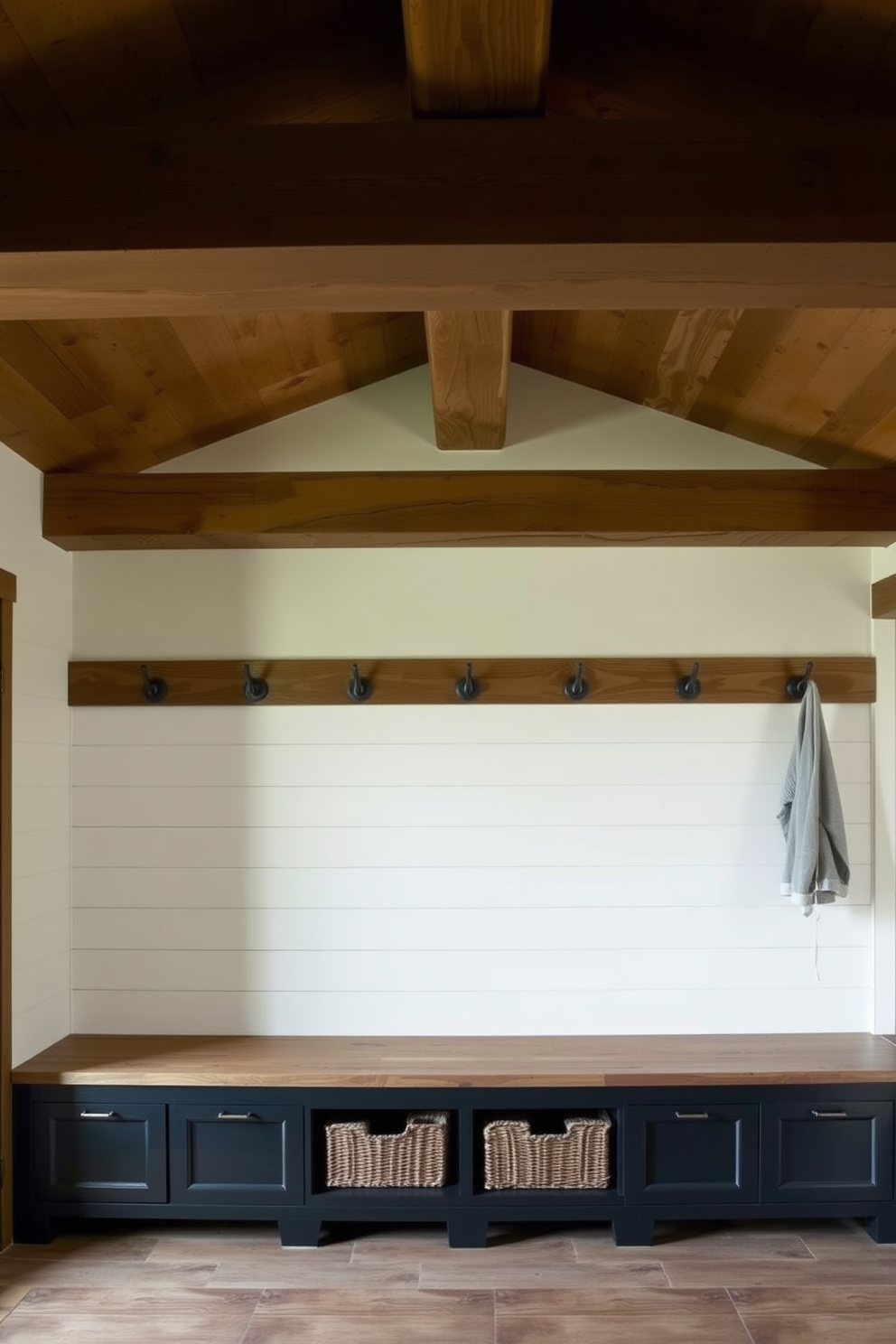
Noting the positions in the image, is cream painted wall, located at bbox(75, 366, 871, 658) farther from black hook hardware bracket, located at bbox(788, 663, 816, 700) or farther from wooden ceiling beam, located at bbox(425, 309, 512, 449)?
wooden ceiling beam, located at bbox(425, 309, 512, 449)

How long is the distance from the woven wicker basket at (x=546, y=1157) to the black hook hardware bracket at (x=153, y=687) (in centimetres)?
181

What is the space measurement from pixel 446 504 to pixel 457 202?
189 centimetres

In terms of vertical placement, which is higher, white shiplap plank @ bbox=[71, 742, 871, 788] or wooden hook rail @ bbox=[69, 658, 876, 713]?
wooden hook rail @ bbox=[69, 658, 876, 713]

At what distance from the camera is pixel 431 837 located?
13.2 ft

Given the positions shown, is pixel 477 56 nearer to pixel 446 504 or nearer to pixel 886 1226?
pixel 446 504

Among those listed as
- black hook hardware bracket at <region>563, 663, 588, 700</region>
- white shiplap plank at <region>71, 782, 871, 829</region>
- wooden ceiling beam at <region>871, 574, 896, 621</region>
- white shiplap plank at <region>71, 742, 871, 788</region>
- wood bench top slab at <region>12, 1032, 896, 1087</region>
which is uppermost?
wooden ceiling beam at <region>871, 574, 896, 621</region>

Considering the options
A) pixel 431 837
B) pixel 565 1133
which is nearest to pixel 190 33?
pixel 431 837

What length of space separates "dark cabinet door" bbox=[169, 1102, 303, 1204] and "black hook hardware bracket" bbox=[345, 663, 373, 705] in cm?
135

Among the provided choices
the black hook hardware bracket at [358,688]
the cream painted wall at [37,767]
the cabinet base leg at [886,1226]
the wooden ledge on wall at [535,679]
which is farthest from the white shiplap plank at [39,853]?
the cabinet base leg at [886,1226]

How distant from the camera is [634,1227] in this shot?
361 cm

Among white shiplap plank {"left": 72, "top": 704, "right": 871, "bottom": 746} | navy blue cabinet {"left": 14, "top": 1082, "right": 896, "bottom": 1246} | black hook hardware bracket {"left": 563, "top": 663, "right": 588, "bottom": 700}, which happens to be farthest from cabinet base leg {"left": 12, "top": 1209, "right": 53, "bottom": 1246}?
black hook hardware bracket {"left": 563, "top": 663, "right": 588, "bottom": 700}

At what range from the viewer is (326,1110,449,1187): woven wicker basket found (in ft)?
11.8

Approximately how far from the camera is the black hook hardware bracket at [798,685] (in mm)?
4012

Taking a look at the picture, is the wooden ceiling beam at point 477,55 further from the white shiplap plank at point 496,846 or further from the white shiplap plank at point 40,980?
the white shiplap plank at point 40,980
